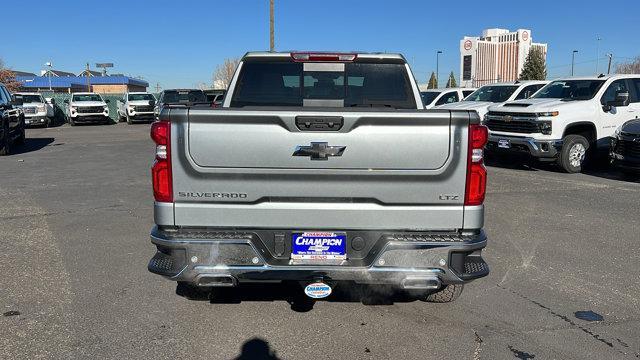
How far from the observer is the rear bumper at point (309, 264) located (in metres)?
3.35

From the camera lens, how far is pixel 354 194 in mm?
3357

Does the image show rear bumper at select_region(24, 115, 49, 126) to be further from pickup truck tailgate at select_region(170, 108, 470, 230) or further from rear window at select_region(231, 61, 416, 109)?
pickup truck tailgate at select_region(170, 108, 470, 230)

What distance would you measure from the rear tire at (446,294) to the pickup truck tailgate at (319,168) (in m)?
1.04

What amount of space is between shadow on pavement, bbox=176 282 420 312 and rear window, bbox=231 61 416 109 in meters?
1.60

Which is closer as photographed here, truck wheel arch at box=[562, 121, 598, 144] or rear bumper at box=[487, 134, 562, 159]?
rear bumper at box=[487, 134, 562, 159]

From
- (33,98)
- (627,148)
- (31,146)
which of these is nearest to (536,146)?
(627,148)

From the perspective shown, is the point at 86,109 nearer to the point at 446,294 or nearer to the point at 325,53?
the point at 325,53

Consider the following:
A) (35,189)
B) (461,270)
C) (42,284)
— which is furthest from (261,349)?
(35,189)

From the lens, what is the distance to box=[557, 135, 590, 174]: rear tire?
11.5 meters

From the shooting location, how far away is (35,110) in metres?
26.5

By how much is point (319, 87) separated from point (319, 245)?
1.83 m

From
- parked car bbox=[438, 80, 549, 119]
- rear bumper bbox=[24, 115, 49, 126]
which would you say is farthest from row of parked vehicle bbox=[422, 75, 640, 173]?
rear bumper bbox=[24, 115, 49, 126]

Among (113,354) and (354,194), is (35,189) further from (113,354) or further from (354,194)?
(354,194)

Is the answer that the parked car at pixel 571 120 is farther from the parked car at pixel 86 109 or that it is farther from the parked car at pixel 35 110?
the parked car at pixel 86 109
